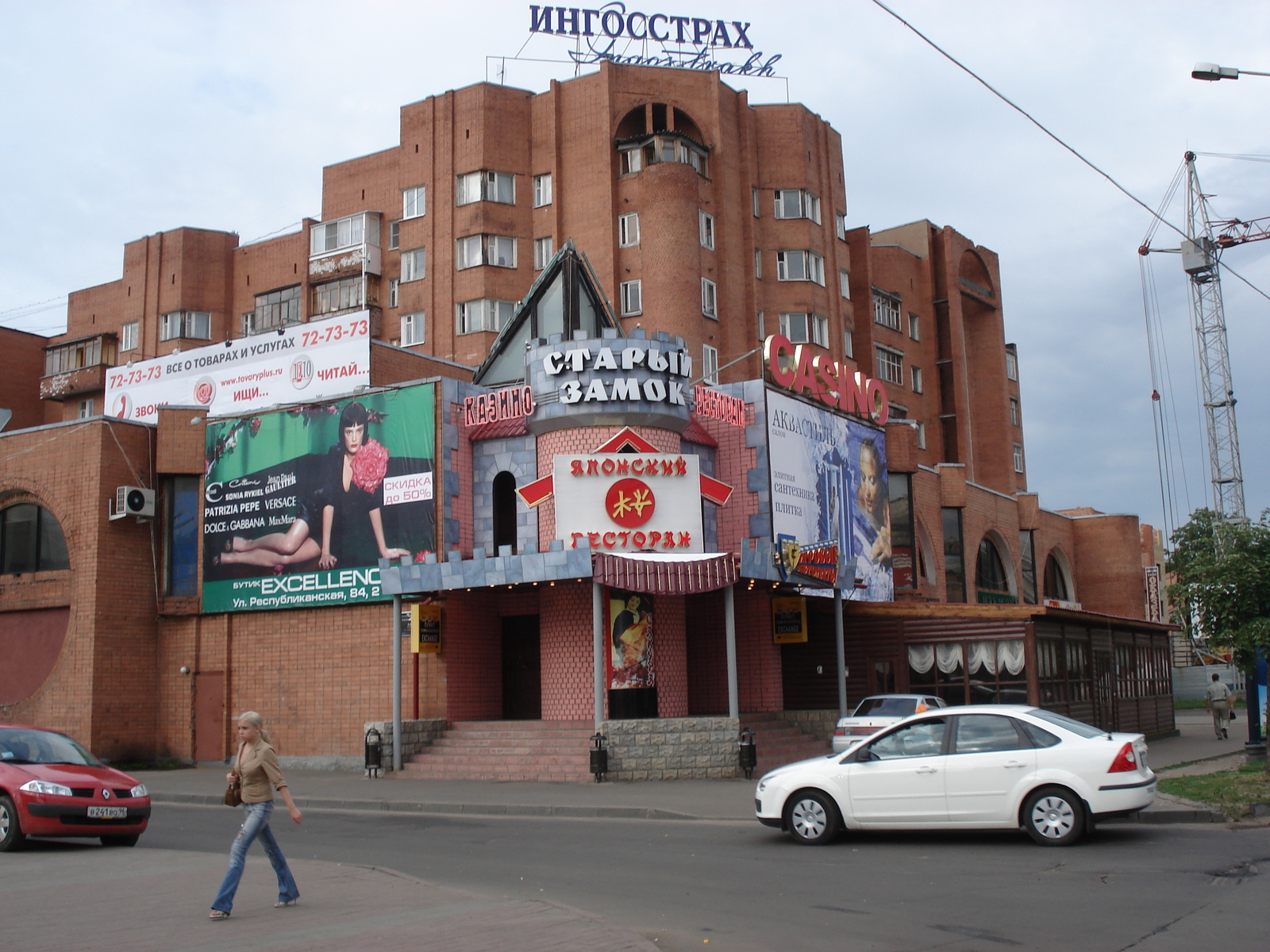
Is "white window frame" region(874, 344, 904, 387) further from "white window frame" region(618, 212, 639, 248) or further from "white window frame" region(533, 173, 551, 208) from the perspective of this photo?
"white window frame" region(533, 173, 551, 208)

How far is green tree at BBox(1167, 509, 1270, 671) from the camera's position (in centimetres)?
1995

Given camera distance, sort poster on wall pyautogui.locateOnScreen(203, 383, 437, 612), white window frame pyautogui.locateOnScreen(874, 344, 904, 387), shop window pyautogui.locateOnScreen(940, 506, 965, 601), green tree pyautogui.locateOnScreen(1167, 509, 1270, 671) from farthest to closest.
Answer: white window frame pyautogui.locateOnScreen(874, 344, 904, 387), shop window pyautogui.locateOnScreen(940, 506, 965, 601), poster on wall pyautogui.locateOnScreen(203, 383, 437, 612), green tree pyautogui.locateOnScreen(1167, 509, 1270, 671)

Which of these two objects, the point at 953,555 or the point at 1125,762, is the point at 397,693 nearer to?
the point at 1125,762

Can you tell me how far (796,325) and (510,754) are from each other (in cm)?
2791

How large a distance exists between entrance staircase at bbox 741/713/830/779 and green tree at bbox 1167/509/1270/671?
7785mm

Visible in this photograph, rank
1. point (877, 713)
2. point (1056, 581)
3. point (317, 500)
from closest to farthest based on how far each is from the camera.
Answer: point (877, 713)
point (317, 500)
point (1056, 581)

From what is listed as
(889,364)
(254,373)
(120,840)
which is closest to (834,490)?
(254,373)

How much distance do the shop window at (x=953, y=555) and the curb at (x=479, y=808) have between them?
90.7ft

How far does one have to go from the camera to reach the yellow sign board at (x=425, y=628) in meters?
26.4

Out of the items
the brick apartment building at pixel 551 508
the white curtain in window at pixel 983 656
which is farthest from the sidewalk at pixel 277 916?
the white curtain in window at pixel 983 656

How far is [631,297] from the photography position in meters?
44.7

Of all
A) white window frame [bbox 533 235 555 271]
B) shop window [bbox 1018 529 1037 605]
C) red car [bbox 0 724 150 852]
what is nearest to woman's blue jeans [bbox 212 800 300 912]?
red car [bbox 0 724 150 852]

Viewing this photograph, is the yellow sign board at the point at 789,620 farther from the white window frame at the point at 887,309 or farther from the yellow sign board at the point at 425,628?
the white window frame at the point at 887,309

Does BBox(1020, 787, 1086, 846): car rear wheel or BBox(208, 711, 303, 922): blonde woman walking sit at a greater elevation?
BBox(208, 711, 303, 922): blonde woman walking
